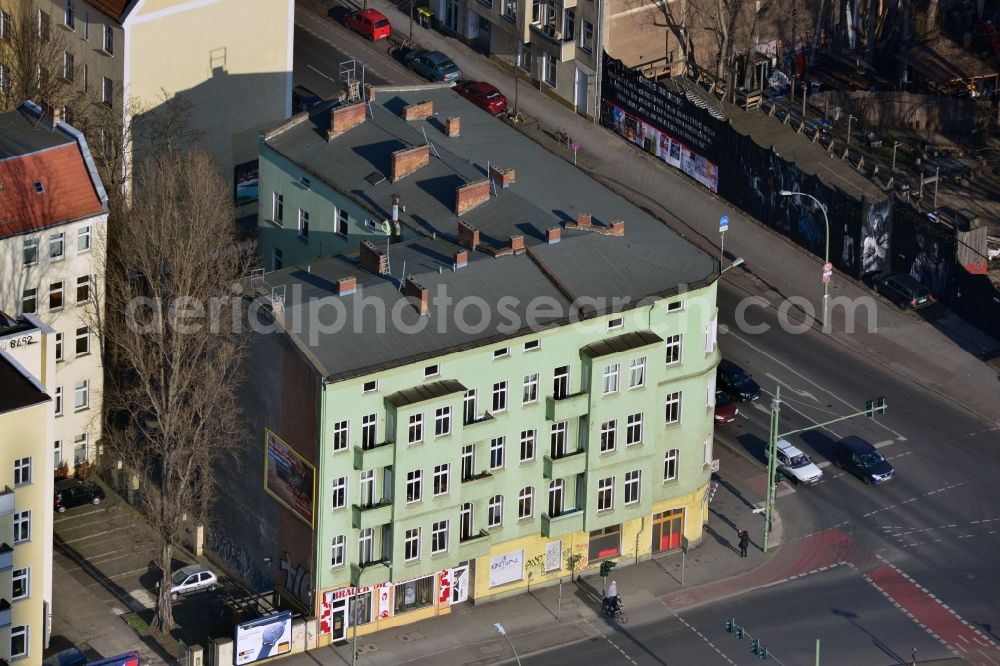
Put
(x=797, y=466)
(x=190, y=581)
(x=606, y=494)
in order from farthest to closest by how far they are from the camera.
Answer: (x=797, y=466) < (x=606, y=494) < (x=190, y=581)

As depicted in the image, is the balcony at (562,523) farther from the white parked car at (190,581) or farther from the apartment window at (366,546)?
the white parked car at (190,581)

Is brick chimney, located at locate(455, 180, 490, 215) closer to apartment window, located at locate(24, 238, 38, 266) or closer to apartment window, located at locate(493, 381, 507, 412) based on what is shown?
apartment window, located at locate(493, 381, 507, 412)

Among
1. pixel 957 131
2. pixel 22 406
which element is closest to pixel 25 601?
pixel 22 406

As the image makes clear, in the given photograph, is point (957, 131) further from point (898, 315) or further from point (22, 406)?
point (22, 406)

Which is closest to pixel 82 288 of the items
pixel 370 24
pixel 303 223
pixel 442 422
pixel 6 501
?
pixel 303 223

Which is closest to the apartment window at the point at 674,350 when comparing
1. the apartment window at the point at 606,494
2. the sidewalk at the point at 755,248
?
the apartment window at the point at 606,494

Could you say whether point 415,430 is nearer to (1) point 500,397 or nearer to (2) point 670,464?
(1) point 500,397
